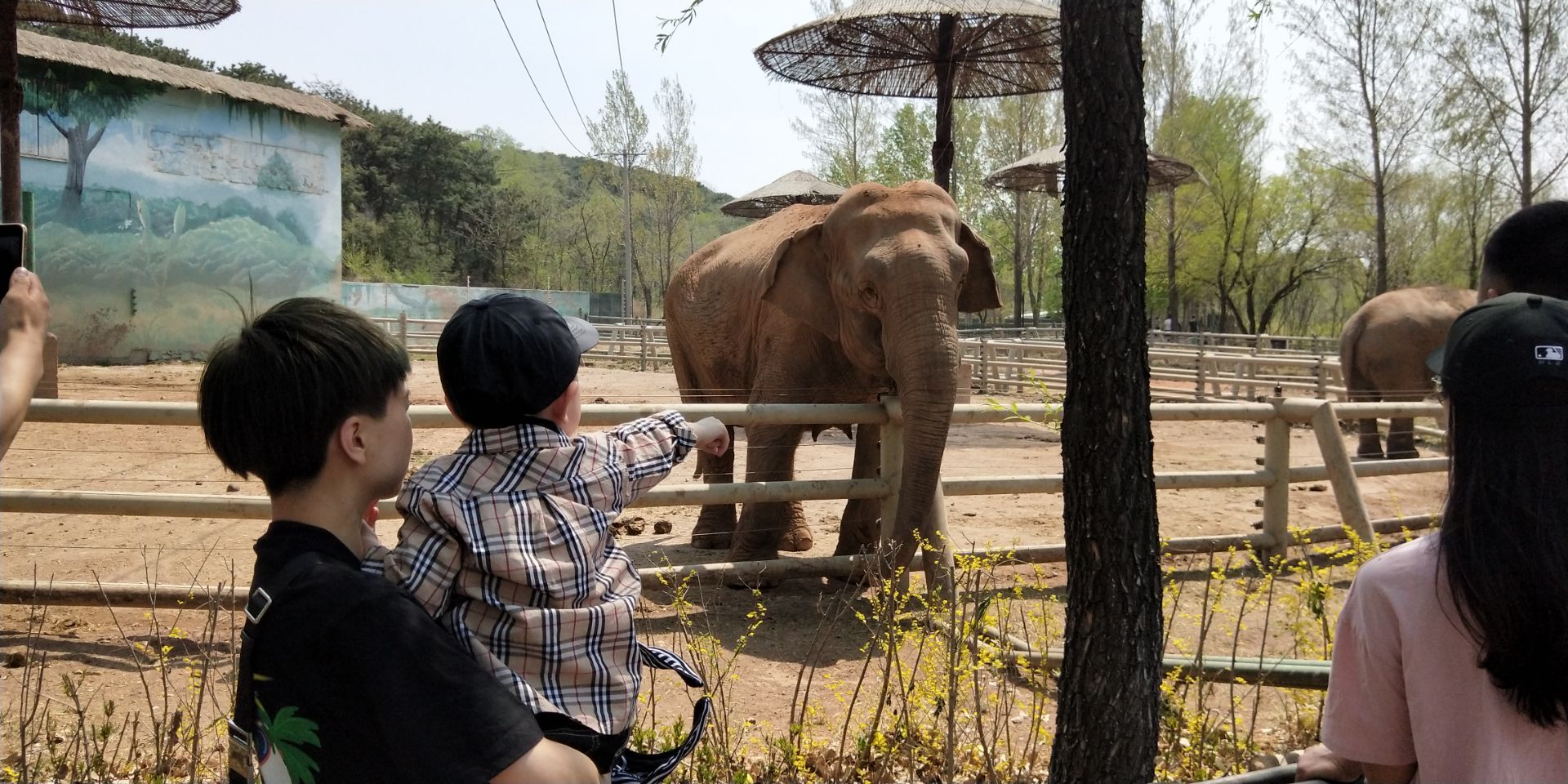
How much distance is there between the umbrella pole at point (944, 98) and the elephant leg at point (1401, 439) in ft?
18.7

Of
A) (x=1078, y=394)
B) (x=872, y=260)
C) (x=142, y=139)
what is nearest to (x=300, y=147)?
(x=142, y=139)

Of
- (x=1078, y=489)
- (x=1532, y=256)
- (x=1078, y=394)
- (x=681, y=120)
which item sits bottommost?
(x=1078, y=489)

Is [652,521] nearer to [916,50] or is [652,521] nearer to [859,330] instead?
[859,330]

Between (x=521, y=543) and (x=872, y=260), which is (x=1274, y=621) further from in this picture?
(x=521, y=543)

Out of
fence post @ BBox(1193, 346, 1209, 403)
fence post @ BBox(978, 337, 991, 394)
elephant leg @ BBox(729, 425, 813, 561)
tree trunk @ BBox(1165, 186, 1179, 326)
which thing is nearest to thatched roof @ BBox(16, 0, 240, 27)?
elephant leg @ BBox(729, 425, 813, 561)

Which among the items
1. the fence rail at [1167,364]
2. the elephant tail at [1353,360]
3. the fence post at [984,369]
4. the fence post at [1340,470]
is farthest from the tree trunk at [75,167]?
the fence post at [1340,470]

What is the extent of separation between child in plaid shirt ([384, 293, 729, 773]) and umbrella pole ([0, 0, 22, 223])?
13.8 metres

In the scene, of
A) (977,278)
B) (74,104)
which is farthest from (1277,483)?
(74,104)

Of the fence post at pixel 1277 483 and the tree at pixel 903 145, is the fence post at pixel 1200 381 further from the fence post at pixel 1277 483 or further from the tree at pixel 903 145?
the fence post at pixel 1277 483

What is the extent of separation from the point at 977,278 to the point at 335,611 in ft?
19.4

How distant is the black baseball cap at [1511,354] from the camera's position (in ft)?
4.67

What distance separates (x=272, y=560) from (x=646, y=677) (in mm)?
3301

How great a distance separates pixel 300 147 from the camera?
28062 mm

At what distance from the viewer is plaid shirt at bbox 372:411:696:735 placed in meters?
1.53
